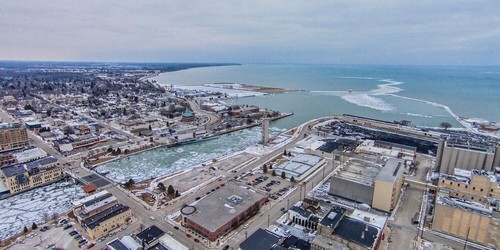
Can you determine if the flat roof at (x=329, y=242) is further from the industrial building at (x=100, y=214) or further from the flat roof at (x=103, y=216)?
the flat roof at (x=103, y=216)

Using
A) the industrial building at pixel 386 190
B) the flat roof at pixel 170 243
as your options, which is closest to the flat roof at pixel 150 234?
the flat roof at pixel 170 243

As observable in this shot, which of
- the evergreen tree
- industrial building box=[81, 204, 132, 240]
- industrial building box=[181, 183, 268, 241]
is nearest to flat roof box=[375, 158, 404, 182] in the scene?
industrial building box=[181, 183, 268, 241]

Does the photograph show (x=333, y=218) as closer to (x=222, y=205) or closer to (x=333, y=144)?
(x=222, y=205)

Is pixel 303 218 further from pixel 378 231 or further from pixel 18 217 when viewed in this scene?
pixel 18 217

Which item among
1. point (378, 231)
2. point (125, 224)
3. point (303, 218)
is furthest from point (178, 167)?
point (378, 231)

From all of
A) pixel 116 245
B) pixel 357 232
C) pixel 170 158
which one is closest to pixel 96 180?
pixel 170 158

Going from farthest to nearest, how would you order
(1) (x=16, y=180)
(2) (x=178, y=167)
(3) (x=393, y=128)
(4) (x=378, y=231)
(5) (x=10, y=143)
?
(3) (x=393, y=128), (5) (x=10, y=143), (2) (x=178, y=167), (1) (x=16, y=180), (4) (x=378, y=231)

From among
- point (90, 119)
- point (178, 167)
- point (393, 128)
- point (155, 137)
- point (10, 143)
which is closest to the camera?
point (178, 167)
